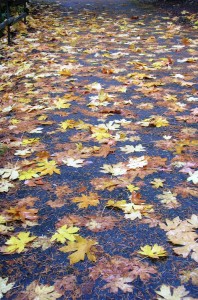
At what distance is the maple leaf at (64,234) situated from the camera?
2.10 meters

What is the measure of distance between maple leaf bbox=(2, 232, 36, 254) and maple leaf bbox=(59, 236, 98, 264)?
0.23 meters

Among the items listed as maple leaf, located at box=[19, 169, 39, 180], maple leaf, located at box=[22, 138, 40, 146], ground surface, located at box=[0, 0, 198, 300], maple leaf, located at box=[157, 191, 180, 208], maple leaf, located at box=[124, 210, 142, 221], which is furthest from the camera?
maple leaf, located at box=[22, 138, 40, 146]

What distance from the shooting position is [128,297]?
5.67ft

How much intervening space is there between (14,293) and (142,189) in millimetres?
1175

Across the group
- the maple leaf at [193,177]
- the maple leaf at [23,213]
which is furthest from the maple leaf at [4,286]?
the maple leaf at [193,177]

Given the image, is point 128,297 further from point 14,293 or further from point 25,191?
point 25,191

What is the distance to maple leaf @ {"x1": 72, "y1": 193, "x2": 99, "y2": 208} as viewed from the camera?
2.42m

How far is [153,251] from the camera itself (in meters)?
1.99

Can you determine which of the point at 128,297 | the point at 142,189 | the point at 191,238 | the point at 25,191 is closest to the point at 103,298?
the point at 128,297

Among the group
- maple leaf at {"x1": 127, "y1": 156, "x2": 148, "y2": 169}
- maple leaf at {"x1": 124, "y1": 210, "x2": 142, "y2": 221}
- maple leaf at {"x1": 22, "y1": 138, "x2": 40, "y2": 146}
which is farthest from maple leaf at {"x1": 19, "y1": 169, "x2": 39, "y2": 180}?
maple leaf at {"x1": 124, "y1": 210, "x2": 142, "y2": 221}

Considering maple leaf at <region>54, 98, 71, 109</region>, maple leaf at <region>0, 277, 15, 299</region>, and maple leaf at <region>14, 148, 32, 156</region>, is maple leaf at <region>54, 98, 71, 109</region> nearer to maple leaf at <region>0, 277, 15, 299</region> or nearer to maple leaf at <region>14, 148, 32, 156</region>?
maple leaf at <region>14, 148, 32, 156</region>

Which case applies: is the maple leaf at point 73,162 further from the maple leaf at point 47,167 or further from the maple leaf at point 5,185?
the maple leaf at point 5,185

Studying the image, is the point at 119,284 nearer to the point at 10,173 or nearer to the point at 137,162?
the point at 137,162

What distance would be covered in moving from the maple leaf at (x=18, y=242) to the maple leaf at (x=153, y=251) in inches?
27.0
